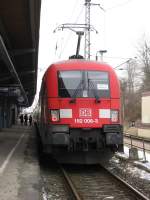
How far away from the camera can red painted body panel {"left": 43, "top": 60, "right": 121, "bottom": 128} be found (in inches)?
568

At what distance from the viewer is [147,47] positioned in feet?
271

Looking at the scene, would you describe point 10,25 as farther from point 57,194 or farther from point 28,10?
point 57,194

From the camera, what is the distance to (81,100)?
14.6m

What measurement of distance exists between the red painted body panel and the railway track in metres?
1.47

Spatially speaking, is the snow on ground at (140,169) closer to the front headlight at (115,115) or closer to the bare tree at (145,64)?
the front headlight at (115,115)

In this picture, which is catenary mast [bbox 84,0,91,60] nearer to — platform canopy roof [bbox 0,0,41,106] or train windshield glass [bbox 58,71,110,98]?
platform canopy roof [bbox 0,0,41,106]

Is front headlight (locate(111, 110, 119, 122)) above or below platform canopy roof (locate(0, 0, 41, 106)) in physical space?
below

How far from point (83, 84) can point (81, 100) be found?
59 centimetres

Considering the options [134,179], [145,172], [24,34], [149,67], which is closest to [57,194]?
[134,179]

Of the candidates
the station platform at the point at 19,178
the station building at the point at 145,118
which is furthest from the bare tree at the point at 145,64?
the station platform at the point at 19,178

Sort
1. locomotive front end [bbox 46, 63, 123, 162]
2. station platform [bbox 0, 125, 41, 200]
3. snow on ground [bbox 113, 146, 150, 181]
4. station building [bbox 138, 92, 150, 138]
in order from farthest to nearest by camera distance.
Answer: station building [bbox 138, 92, 150, 138] → locomotive front end [bbox 46, 63, 123, 162] → snow on ground [bbox 113, 146, 150, 181] → station platform [bbox 0, 125, 41, 200]

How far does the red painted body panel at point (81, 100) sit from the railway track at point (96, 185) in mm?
1467

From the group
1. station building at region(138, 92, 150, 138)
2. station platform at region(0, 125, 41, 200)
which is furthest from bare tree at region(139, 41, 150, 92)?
station platform at region(0, 125, 41, 200)

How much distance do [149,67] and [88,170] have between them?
67287 millimetres
